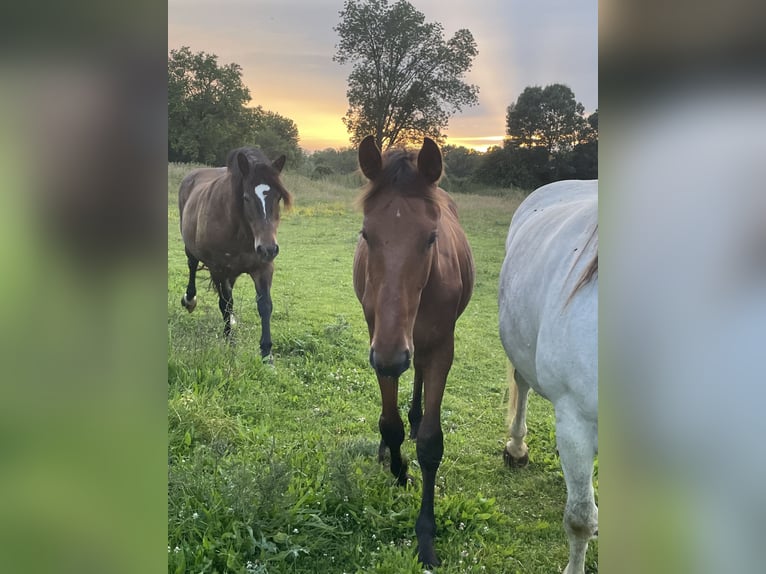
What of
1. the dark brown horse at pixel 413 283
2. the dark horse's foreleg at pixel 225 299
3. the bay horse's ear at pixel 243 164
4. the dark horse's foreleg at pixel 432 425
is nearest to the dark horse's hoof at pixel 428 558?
the dark brown horse at pixel 413 283

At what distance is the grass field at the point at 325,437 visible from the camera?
6.54ft

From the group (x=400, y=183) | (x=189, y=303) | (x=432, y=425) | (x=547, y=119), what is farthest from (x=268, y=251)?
(x=547, y=119)

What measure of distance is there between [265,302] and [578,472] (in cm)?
155

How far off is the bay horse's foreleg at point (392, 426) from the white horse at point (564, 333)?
0.50 metres

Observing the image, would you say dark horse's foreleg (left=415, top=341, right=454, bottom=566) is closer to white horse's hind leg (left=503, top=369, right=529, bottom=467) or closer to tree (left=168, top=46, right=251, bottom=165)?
white horse's hind leg (left=503, top=369, right=529, bottom=467)

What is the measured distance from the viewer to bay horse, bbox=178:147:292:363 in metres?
2.28

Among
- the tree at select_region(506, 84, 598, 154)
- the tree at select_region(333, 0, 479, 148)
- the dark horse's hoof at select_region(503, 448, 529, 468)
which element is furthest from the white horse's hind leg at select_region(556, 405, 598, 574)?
the tree at select_region(333, 0, 479, 148)

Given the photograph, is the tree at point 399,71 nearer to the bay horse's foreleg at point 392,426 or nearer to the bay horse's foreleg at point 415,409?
the bay horse's foreleg at point 392,426

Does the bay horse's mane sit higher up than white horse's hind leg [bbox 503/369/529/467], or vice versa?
the bay horse's mane

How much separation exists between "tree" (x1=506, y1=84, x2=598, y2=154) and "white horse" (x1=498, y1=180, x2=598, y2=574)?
0.33 metres
